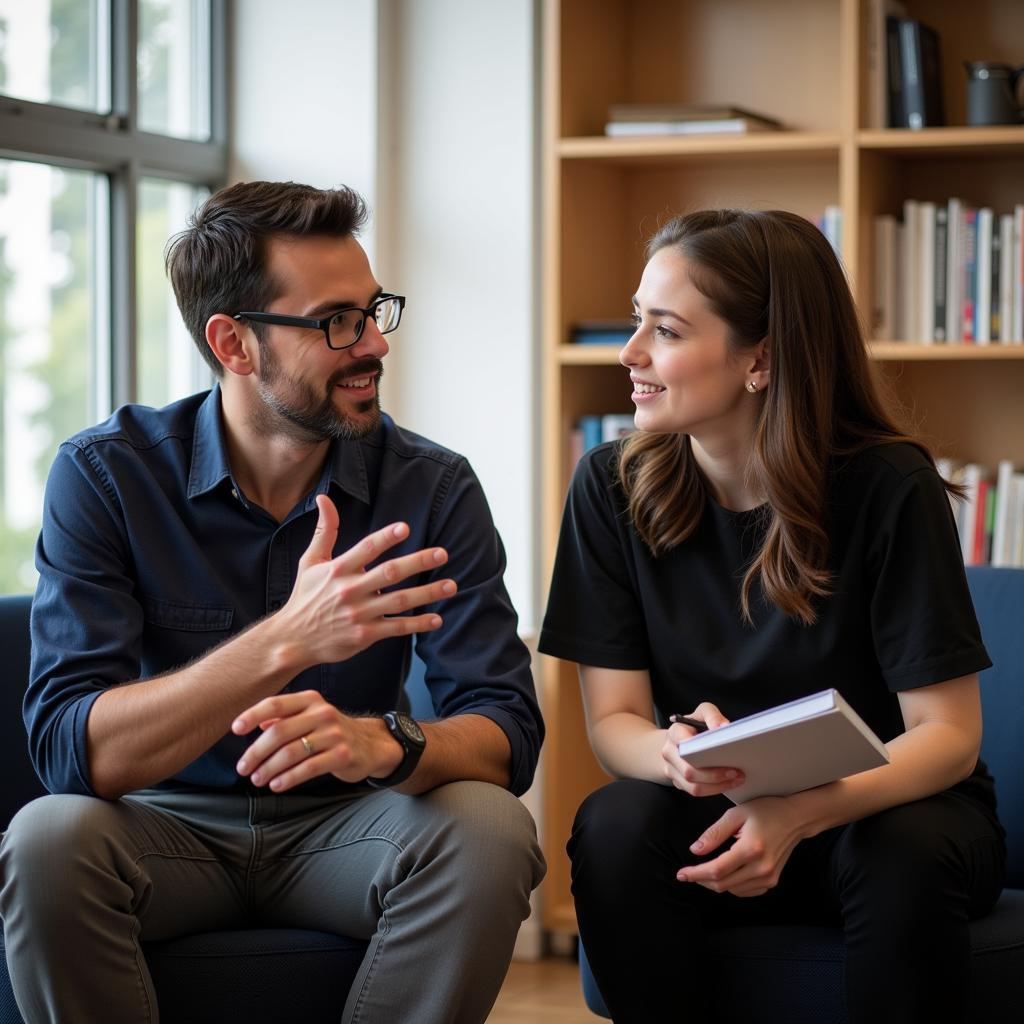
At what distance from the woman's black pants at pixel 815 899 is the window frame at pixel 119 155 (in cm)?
164

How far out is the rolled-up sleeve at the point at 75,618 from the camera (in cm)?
185

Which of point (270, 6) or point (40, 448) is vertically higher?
point (270, 6)

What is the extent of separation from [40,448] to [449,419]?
2.90 ft

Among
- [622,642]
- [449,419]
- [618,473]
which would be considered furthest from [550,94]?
[622,642]

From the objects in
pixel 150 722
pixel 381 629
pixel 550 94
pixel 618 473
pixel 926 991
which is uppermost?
pixel 550 94

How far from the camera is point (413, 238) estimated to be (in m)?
Answer: 3.41

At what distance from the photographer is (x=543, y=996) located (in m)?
3.03

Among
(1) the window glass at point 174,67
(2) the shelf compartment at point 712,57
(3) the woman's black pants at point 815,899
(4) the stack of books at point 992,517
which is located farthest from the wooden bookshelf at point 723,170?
(3) the woman's black pants at point 815,899

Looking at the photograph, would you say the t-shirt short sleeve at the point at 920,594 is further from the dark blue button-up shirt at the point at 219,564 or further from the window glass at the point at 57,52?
the window glass at the point at 57,52

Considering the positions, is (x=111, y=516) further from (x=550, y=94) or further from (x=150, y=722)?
(x=550, y=94)

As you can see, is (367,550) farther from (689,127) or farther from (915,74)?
(915,74)

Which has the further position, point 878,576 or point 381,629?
point 878,576

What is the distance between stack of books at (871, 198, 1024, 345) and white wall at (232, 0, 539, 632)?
0.76m

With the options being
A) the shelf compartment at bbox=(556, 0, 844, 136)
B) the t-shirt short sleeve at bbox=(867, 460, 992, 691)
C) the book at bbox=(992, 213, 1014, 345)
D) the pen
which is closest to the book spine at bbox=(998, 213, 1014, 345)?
the book at bbox=(992, 213, 1014, 345)
